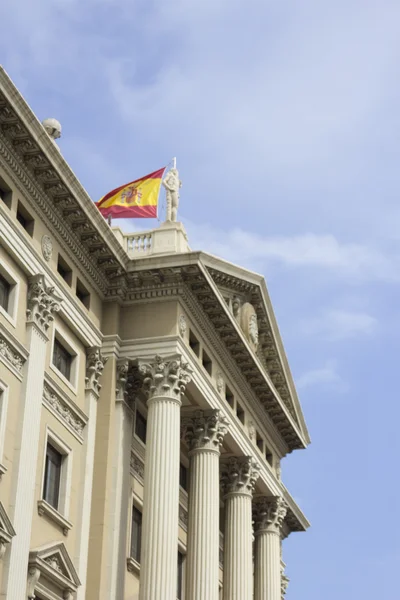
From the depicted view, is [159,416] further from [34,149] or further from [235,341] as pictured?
[34,149]

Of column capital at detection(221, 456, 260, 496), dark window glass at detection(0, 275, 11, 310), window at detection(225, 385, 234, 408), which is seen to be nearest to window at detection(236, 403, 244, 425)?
window at detection(225, 385, 234, 408)

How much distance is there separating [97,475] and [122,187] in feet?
43.5

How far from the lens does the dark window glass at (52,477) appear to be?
137 feet

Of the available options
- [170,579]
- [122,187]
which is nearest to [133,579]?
[170,579]

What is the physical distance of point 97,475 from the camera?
44.6 meters

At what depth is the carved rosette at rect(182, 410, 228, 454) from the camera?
5034 cm

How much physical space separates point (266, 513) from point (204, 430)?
11.4 meters

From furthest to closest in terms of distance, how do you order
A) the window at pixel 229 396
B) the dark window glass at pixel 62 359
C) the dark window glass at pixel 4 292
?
the window at pixel 229 396 → the dark window glass at pixel 62 359 → the dark window glass at pixel 4 292

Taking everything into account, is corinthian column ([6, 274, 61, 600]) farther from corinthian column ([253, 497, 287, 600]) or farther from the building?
corinthian column ([253, 497, 287, 600])

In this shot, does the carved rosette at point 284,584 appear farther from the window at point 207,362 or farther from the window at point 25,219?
the window at point 25,219

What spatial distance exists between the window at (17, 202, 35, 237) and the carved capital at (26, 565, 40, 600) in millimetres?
11778

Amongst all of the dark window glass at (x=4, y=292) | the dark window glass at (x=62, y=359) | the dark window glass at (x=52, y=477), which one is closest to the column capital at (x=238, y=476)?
the dark window glass at (x=62, y=359)

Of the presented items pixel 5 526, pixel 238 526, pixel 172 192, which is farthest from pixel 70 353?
pixel 238 526

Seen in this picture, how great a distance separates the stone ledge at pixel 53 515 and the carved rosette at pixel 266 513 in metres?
19.7
